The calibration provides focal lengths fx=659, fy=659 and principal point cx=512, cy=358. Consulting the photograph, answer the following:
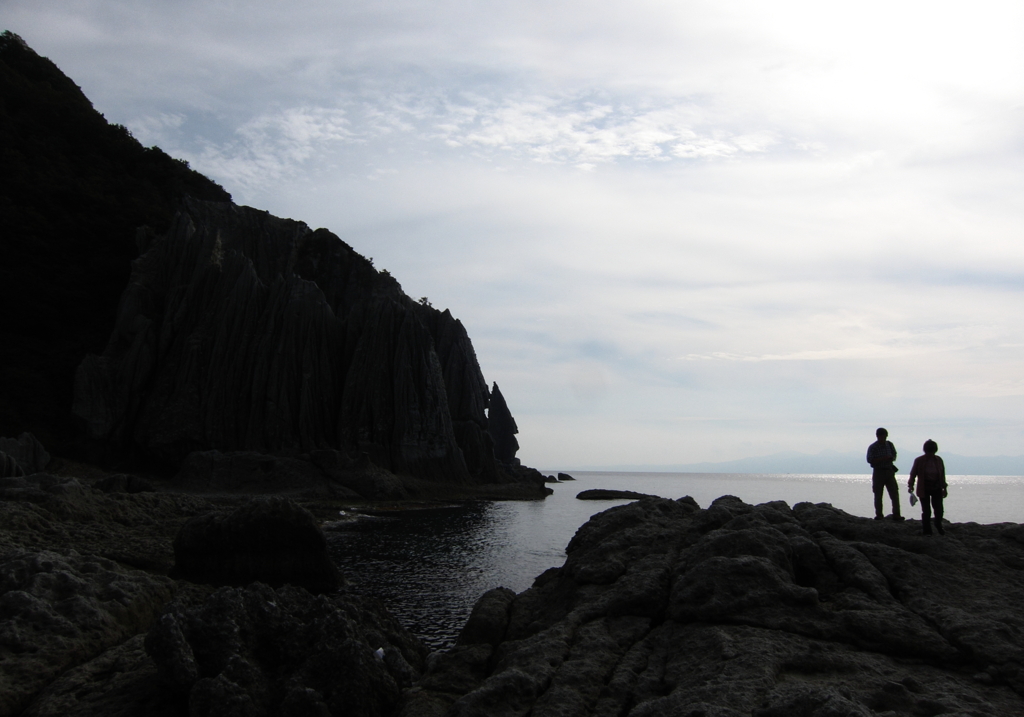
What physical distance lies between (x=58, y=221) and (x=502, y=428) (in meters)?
59.7

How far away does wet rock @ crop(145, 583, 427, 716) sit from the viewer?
8.60 m

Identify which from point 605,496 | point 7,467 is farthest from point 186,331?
point 605,496

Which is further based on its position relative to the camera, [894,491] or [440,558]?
[440,558]

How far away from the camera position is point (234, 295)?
5822cm

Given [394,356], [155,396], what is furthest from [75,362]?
[394,356]

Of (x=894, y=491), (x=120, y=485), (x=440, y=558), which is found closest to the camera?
(x=894, y=491)

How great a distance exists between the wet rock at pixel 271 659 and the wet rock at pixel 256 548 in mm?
10148

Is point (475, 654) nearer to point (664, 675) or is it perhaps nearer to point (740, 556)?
point (664, 675)

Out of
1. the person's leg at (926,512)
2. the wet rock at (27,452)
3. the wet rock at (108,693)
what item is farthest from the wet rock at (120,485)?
the person's leg at (926,512)

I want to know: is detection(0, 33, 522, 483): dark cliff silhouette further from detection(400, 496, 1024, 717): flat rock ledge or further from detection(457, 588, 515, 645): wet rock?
detection(400, 496, 1024, 717): flat rock ledge

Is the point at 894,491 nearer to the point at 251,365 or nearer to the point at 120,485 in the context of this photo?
the point at 120,485

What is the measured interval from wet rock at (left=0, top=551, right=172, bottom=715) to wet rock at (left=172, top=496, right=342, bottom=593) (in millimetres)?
6079

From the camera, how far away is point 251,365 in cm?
5700

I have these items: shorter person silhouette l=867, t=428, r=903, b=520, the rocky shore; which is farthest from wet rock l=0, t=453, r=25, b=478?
shorter person silhouette l=867, t=428, r=903, b=520
